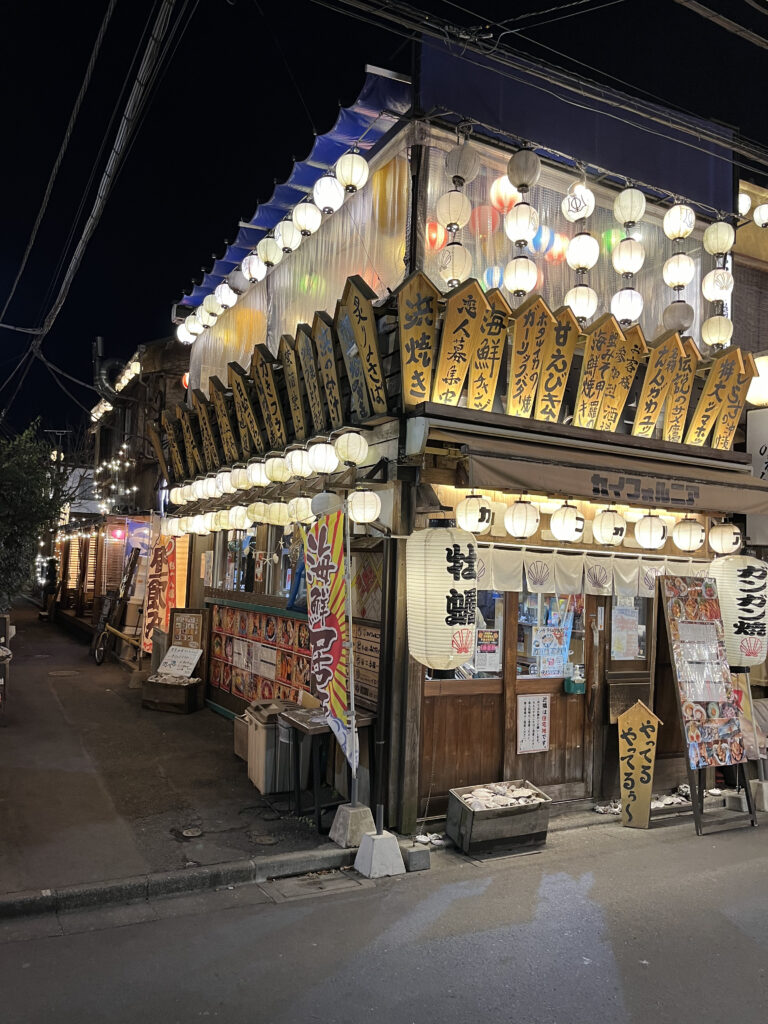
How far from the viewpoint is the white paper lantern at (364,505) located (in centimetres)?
891

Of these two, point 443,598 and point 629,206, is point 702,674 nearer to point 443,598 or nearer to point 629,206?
point 443,598

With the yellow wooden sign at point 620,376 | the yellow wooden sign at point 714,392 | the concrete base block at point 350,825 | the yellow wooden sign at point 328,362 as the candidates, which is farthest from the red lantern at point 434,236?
the concrete base block at point 350,825

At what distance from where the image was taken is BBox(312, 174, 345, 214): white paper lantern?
35.3ft

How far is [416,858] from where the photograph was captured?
8.14 metres

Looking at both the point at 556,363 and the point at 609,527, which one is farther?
the point at 609,527

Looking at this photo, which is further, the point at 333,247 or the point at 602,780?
the point at 333,247

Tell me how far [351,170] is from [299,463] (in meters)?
4.19

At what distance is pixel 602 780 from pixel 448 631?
14.1 ft

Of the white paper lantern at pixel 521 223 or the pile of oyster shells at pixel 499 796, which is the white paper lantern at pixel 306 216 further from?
the pile of oyster shells at pixel 499 796

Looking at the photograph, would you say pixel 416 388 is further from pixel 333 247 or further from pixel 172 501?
pixel 172 501

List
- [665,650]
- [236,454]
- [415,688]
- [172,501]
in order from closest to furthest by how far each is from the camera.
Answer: [415,688], [665,650], [236,454], [172,501]

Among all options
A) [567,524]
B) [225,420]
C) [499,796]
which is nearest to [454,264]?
[567,524]

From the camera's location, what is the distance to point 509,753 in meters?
9.91

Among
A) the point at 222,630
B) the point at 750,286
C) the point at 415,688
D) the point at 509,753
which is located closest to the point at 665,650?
the point at 509,753
